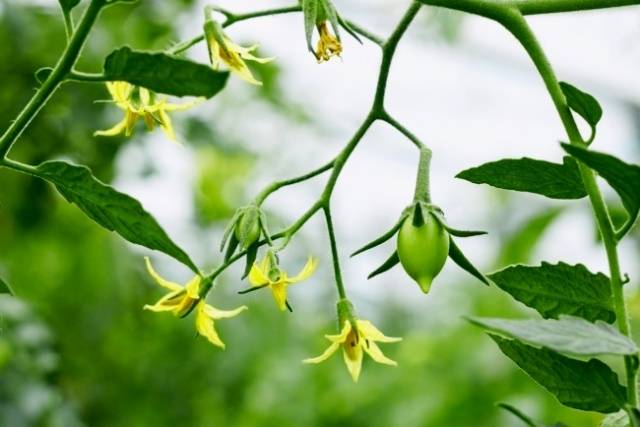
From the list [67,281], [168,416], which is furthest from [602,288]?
[168,416]

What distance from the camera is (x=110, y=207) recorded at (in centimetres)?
49

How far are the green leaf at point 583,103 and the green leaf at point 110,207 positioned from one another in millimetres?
201

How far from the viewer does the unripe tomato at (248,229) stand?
609 millimetres

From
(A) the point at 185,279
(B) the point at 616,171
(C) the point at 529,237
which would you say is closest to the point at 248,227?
(B) the point at 616,171

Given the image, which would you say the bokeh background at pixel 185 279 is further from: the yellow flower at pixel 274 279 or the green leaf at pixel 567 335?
the green leaf at pixel 567 335

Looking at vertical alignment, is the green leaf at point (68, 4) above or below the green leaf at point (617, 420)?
above

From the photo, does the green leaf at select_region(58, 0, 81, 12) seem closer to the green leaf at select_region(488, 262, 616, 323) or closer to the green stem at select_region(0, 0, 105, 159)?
the green stem at select_region(0, 0, 105, 159)

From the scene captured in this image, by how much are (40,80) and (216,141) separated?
108 cm

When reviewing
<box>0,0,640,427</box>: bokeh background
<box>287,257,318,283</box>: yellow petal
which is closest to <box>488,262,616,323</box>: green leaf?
<box>287,257,318,283</box>: yellow petal

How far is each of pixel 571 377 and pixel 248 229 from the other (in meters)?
0.20

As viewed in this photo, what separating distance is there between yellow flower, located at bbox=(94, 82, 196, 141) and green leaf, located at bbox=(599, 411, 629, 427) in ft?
0.87

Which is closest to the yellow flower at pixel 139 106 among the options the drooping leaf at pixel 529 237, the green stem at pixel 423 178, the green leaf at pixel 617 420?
the green stem at pixel 423 178

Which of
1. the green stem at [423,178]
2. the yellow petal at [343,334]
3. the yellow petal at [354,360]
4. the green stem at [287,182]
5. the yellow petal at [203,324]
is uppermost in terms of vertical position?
the green stem at [423,178]

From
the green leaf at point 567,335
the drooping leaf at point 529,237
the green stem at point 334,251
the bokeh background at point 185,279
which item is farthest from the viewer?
the drooping leaf at point 529,237
